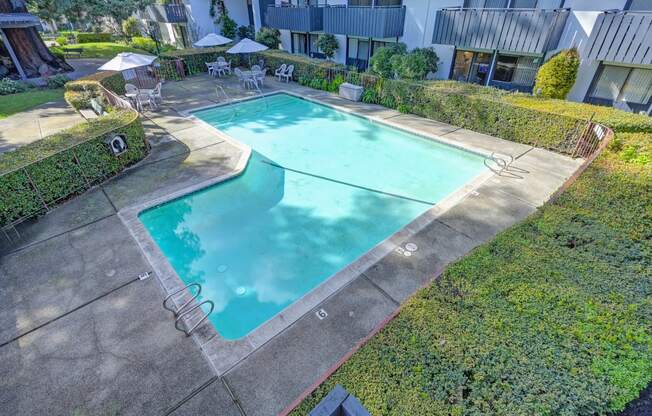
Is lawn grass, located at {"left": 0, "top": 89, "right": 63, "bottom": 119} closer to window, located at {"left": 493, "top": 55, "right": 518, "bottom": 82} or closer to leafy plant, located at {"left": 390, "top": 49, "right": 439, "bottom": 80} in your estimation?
leafy plant, located at {"left": 390, "top": 49, "right": 439, "bottom": 80}

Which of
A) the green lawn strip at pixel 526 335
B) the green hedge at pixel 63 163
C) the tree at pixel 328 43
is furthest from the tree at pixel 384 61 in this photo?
the green lawn strip at pixel 526 335

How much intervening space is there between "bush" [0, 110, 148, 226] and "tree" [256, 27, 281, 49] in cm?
1718

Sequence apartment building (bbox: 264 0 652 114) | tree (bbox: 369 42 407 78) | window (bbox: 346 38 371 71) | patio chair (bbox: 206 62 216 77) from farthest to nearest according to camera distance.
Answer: patio chair (bbox: 206 62 216 77) → window (bbox: 346 38 371 71) → tree (bbox: 369 42 407 78) → apartment building (bbox: 264 0 652 114)

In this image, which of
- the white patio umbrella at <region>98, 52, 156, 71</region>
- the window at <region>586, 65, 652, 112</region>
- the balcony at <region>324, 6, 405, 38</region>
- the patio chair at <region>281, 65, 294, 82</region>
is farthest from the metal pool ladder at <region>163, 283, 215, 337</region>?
the patio chair at <region>281, 65, 294, 82</region>

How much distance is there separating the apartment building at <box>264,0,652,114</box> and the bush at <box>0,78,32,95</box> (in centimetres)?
1839

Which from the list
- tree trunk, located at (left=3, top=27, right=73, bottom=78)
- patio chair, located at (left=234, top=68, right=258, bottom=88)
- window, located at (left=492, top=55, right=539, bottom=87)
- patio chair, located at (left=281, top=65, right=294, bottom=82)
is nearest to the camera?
window, located at (left=492, top=55, right=539, bottom=87)

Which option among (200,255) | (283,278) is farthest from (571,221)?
(200,255)

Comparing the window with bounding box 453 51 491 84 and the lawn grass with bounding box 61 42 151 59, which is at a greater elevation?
the window with bounding box 453 51 491 84

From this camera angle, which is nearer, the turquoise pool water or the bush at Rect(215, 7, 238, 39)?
the turquoise pool water

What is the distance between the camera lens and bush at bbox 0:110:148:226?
279 inches

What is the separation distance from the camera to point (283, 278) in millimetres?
6699

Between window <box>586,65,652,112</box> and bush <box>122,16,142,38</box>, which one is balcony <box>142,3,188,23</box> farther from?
window <box>586,65,652,112</box>

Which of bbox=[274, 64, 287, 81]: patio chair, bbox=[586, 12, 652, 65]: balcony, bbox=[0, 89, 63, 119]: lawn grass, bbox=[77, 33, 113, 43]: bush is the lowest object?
bbox=[0, 89, 63, 119]: lawn grass

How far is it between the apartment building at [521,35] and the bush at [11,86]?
60.3 feet
